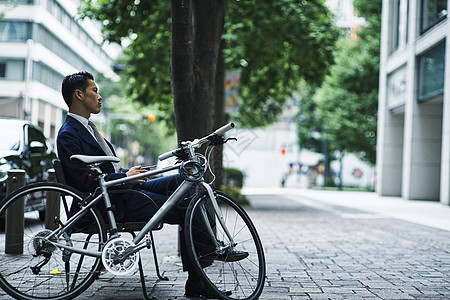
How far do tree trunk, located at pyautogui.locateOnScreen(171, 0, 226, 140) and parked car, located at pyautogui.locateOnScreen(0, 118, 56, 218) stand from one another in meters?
3.12

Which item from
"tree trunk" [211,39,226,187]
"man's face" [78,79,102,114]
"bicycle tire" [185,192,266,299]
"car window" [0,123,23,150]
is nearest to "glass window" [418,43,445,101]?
"tree trunk" [211,39,226,187]

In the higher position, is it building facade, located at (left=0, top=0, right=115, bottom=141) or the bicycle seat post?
building facade, located at (left=0, top=0, right=115, bottom=141)

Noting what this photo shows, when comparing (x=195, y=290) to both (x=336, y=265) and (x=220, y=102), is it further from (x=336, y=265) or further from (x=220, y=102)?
(x=220, y=102)

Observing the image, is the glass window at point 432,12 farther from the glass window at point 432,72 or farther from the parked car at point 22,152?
the parked car at point 22,152

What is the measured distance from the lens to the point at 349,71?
114 feet

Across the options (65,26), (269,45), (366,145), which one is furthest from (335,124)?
(65,26)

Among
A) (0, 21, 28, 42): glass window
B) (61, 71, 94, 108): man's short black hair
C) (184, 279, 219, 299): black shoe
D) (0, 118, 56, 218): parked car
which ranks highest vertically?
(0, 21, 28, 42): glass window

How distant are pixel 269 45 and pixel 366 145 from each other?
75.1 feet

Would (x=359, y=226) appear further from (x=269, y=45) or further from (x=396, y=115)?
(x=396, y=115)

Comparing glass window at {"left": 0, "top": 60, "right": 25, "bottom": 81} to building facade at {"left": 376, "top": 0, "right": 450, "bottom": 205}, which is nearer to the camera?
building facade at {"left": 376, "top": 0, "right": 450, "bottom": 205}

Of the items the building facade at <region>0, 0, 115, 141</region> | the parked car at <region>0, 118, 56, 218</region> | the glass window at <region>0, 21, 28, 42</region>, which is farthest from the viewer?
the glass window at <region>0, 21, 28, 42</region>

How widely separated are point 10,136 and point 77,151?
544 centimetres

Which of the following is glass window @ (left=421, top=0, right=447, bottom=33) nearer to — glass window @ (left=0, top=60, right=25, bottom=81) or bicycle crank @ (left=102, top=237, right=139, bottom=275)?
bicycle crank @ (left=102, top=237, right=139, bottom=275)

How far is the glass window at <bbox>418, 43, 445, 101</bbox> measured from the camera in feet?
62.8
